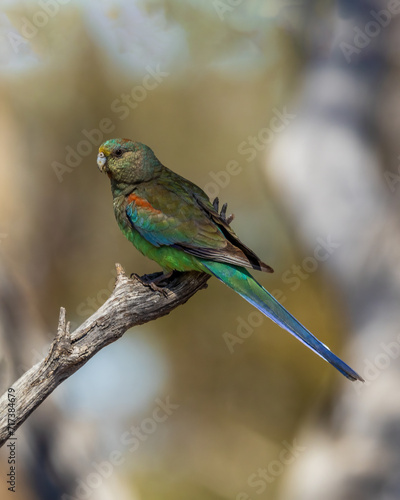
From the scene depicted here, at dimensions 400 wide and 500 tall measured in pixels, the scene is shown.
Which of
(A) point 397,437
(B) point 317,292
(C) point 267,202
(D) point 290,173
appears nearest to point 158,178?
(D) point 290,173

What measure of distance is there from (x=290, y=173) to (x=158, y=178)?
1.82 meters

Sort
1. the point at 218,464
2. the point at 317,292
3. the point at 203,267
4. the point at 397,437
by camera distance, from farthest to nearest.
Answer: the point at 218,464
the point at 317,292
the point at 397,437
the point at 203,267

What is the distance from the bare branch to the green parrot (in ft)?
0.81

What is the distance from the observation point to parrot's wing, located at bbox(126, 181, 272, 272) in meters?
3.31

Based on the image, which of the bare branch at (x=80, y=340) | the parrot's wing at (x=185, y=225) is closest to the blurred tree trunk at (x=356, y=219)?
the parrot's wing at (x=185, y=225)

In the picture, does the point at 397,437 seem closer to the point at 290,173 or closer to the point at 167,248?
the point at 290,173

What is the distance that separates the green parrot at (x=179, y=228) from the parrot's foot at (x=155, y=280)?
3cm

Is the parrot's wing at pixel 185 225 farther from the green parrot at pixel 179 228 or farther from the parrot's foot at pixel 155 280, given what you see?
the parrot's foot at pixel 155 280

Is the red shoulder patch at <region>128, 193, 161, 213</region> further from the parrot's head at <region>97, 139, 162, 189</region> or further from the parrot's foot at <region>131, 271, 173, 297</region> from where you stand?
the parrot's foot at <region>131, 271, 173, 297</region>

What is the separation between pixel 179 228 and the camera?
11.2 ft

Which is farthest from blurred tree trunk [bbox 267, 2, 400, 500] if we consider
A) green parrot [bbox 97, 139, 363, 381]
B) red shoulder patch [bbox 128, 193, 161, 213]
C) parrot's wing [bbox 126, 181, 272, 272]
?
red shoulder patch [bbox 128, 193, 161, 213]

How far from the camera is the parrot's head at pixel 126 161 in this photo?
3.69 m

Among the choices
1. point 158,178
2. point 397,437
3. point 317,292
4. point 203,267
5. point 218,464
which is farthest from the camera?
point 218,464

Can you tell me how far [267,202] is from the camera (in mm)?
6035
